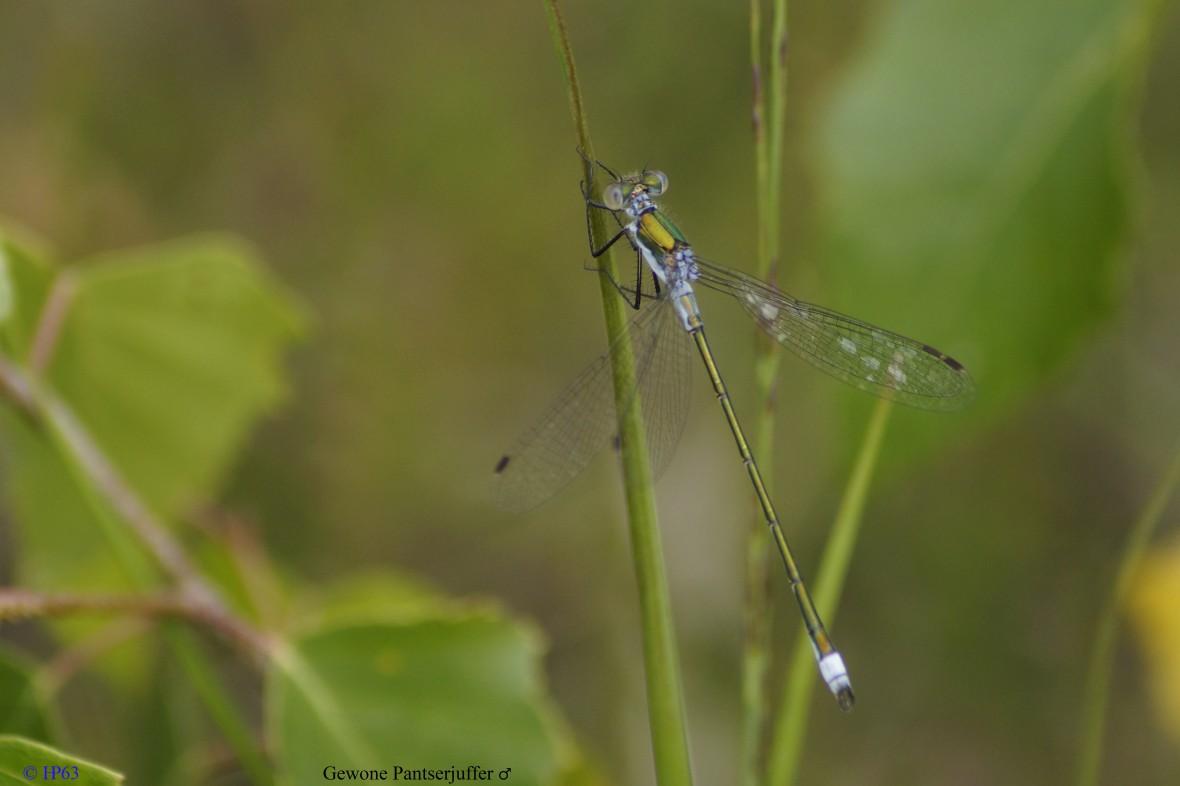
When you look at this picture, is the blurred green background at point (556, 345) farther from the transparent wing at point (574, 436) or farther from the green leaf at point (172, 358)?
the green leaf at point (172, 358)

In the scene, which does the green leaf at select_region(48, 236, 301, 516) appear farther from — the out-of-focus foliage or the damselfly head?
the out-of-focus foliage

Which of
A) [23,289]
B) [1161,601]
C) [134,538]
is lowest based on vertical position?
[1161,601]

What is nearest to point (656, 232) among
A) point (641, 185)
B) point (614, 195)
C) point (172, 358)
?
point (641, 185)

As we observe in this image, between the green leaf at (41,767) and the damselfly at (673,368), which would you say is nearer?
the green leaf at (41,767)

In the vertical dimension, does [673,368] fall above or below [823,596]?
above

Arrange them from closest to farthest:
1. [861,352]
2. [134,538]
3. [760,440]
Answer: [760,440]
[134,538]
[861,352]

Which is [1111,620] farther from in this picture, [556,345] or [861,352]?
[556,345]

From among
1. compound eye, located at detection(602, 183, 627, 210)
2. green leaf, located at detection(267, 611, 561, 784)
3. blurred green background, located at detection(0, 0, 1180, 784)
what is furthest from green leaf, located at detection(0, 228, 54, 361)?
blurred green background, located at detection(0, 0, 1180, 784)

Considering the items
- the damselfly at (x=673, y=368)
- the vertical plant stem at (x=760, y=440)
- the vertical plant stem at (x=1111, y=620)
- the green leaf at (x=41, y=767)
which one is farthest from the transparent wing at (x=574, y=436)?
the green leaf at (x=41, y=767)

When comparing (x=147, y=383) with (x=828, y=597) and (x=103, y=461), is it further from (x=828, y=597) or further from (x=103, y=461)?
(x=828, y=597)
